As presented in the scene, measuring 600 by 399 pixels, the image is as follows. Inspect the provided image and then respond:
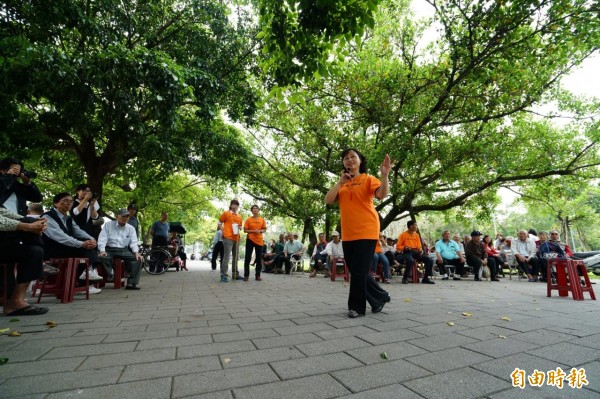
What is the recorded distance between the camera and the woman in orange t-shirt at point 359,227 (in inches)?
142

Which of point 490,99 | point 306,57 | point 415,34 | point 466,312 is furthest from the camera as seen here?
point 415,34

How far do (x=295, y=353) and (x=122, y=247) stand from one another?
5374 mm

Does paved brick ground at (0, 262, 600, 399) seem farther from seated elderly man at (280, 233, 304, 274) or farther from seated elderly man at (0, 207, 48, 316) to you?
seated elderly man at (280, 233, 304, 274)

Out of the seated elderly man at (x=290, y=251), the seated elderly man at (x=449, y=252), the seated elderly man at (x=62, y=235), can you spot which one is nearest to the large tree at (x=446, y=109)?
the seated elderly man at (x=449, y=252)

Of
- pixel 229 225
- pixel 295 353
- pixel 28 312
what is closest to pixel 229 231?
pixel 229 225

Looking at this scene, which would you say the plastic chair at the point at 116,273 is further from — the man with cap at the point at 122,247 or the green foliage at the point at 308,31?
the green foliage at the point at 308,31

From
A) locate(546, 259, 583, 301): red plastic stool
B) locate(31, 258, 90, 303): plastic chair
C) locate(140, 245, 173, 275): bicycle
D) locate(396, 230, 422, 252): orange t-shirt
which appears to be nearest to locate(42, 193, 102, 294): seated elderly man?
locate(31, 258, 90, 303): plastic chair

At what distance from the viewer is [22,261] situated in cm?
373

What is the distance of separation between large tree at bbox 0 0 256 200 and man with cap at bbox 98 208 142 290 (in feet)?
7.89

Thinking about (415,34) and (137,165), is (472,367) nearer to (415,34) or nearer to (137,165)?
(137,165)

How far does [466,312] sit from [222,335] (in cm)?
294

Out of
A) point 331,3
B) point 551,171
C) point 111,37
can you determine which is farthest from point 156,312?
point 551,171

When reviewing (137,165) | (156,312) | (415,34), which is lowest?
(156,312)

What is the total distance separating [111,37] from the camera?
7.37 m
